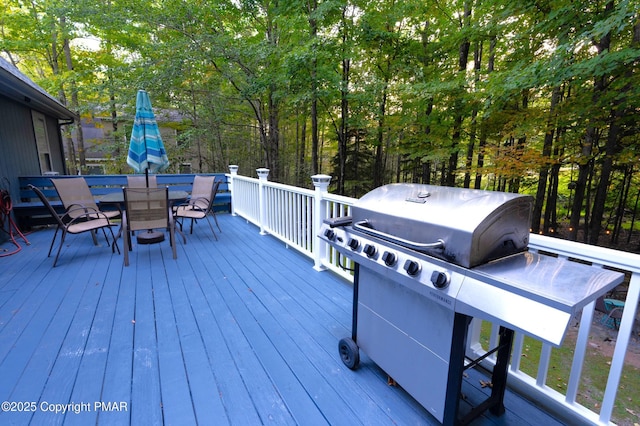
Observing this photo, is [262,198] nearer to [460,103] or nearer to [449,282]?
[449,282]

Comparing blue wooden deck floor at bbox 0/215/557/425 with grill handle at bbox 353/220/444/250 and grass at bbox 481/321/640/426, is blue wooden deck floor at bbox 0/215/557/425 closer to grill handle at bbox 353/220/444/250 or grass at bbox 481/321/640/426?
grill handle at bbox 353/220/444/250

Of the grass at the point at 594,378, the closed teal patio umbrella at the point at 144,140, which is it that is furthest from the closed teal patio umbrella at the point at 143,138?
the grass at the point at 594,378

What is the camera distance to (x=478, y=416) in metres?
1.45

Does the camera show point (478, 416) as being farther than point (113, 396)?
No

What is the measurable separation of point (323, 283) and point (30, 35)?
12628 millimetres

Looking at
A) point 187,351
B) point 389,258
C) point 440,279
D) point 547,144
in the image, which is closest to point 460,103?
point 547,144

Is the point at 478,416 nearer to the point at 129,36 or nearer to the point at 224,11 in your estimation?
the point at 224,11

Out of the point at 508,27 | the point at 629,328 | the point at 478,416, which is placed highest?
the point at 508,27

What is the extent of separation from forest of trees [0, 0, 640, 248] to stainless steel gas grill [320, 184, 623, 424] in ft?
13.9

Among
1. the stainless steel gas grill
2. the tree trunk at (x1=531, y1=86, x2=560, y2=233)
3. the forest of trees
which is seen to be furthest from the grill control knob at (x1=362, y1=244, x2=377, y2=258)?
the forest of trees

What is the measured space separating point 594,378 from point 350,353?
428 cm

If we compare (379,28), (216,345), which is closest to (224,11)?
(379,28)

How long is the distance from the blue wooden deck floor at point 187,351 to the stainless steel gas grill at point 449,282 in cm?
34

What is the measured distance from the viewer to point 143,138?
4.02 meters
